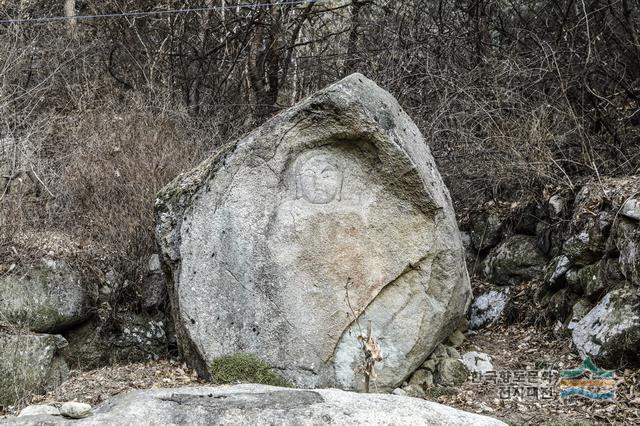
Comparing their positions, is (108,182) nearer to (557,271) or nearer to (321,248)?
(321,248)

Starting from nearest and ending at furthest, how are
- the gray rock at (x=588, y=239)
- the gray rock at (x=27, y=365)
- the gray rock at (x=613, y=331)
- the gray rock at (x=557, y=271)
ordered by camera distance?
the gray rock at (x=613, y=331)
the gray rock at (x=588, y=239)
the gray rock at (x=27, y=365)
the gray rock at (x=557, y=271)

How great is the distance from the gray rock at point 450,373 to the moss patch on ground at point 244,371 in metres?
1.13

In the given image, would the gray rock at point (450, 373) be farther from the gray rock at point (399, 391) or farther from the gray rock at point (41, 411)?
the gray rock at point (41, 411)

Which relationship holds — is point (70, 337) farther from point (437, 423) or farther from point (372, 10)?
point (372, 10)

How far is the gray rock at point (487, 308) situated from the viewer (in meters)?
7.06

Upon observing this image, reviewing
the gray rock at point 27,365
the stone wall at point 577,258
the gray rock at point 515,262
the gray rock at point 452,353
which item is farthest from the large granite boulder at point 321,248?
the gray rock at point 515,262

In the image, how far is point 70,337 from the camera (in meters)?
7.11

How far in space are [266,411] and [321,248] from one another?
2661 mm

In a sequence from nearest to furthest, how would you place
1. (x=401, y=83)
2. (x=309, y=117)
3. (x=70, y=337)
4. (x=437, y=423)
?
(x=437, y=423)
(x=309, y=117)
(x=70, y=337)
(x=401, y=83)

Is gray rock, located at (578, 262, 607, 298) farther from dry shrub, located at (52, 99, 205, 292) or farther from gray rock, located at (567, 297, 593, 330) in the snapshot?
dry shrub, located at (52, 99, 205, 292)

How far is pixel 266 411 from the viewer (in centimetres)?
304

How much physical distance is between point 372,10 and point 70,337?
6.07 metres

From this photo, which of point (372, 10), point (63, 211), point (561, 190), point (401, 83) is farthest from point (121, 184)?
point (372, 10)

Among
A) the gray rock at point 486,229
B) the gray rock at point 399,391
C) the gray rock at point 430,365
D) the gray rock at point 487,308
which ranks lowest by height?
the gray rock at point 399,391
